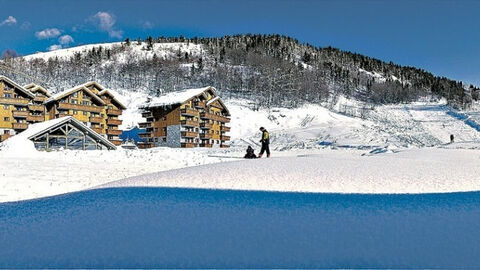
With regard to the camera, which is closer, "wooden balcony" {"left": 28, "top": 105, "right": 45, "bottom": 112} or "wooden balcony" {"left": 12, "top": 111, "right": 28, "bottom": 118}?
"wooden balcony" {"left": 12, "top": 111, "right": 28, "bottom": 118}

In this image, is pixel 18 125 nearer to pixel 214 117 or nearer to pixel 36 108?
pixel 36 108

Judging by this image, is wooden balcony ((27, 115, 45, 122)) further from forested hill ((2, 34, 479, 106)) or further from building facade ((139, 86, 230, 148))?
forested hill ((2, 34, 479, 106))

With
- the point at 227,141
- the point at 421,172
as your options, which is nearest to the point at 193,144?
the point at 227,141

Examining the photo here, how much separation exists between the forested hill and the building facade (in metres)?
24.9

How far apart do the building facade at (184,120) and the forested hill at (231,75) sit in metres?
24.9

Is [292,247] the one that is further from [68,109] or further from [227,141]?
[227,141]

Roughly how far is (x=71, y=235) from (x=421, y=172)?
974cm

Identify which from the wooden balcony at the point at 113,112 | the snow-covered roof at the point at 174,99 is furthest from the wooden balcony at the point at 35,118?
the snow-covered roof at the point at 174,99

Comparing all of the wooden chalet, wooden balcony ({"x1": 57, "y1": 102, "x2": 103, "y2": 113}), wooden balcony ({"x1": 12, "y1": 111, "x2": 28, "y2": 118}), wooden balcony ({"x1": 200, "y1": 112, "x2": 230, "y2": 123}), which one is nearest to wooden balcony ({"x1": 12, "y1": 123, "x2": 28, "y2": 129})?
wooden balcony ({"x1": 12, "y1": 111, "x2": 28, "y2": 118})

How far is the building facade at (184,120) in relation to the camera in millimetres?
46281

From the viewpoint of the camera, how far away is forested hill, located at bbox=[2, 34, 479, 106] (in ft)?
283

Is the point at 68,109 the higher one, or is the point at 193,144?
the point at 68,109

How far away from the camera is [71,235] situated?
511cm

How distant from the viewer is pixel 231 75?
94750mm
